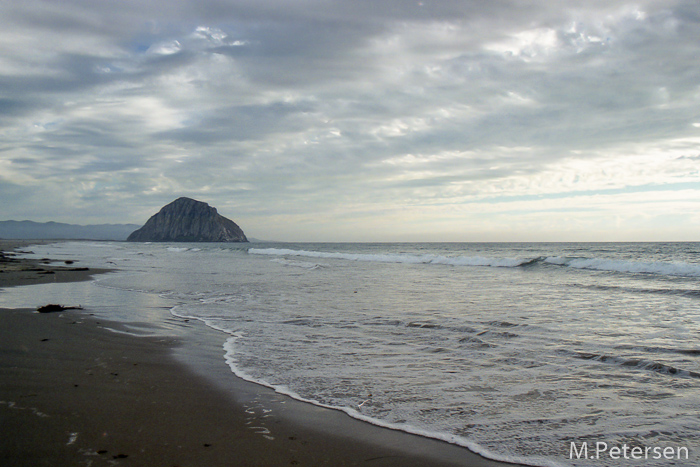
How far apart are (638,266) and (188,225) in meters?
186

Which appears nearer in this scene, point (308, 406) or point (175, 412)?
point (175, 412)

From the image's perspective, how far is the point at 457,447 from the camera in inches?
124

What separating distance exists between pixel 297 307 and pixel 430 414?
7.10m

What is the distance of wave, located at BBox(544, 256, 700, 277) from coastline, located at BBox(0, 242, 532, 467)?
22954mm

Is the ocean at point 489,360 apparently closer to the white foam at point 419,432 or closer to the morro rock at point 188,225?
the white foam at point 419,432

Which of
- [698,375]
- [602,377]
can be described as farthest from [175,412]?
[698,375]

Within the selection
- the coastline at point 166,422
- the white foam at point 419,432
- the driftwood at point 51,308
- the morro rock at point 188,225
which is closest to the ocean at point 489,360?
the white foam at point 419,432

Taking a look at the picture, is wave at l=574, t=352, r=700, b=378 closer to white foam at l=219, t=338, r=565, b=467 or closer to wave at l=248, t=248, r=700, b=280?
white foam at l=219, t=338, r=565, b=467

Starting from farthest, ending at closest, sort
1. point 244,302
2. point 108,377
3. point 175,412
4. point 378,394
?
point 244,302 < point 108,377 < point 378,394 < point 175,412

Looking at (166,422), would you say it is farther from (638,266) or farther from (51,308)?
(638,266)

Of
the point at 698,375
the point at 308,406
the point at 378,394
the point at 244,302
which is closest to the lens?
the point at 308,406

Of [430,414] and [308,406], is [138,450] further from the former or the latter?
[430,414]

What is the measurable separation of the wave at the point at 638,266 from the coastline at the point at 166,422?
75.3 ft

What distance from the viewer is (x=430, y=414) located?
3.74 metres
